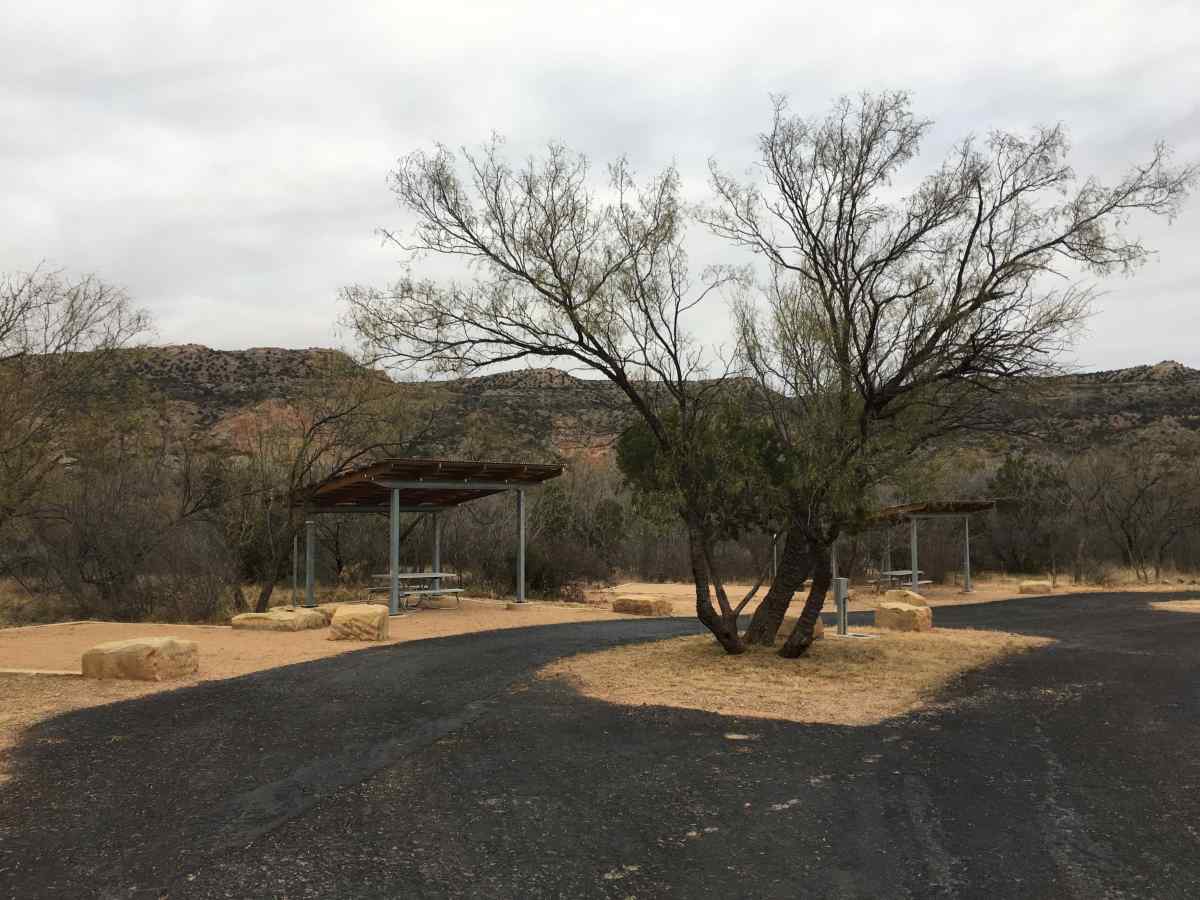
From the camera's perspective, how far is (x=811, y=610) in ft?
36.6

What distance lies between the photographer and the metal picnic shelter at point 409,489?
54.6 ft

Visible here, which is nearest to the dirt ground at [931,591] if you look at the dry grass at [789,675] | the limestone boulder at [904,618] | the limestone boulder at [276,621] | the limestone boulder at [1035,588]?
the limestone boulder at [1035,588]

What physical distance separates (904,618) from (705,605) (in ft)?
17.9

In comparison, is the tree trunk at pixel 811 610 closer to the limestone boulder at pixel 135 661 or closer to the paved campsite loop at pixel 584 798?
the paved campsite loop at pixel 584 798

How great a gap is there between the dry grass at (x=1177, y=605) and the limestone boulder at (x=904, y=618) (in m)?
7.63

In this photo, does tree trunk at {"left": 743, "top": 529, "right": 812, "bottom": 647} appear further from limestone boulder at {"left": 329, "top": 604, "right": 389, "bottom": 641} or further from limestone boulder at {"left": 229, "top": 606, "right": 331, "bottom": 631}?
limestone boulder at {"left": 229, "top": 606, "right": 331, "bottom": 631}

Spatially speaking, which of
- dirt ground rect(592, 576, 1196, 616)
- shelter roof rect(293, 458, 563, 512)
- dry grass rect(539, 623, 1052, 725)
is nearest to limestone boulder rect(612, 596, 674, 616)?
dirt ground rect(592, 576, 1196, 616)

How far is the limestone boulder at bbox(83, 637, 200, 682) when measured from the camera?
32.6 ft

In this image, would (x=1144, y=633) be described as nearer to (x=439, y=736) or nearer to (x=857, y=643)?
(x=857, y=643)

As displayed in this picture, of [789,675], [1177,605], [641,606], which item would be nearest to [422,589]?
[641,606]

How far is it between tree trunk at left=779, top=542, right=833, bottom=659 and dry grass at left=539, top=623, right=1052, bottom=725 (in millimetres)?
160

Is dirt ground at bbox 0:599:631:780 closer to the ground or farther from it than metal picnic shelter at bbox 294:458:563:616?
closer to the ground

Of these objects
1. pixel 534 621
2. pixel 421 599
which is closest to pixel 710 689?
pixel 534 621

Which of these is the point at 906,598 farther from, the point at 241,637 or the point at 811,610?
the point at 241,637
